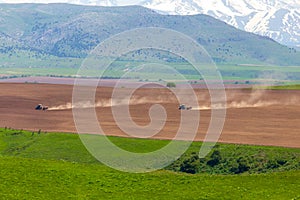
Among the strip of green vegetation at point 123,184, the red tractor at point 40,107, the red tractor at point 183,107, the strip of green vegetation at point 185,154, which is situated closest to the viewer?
the strip of green vegetation at point 123,184

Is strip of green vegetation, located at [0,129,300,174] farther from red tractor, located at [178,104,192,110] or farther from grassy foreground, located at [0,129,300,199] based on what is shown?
red tractor, located at [178,104,192,110]

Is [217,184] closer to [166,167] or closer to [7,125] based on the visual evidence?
[166,167]

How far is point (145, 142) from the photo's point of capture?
118 m

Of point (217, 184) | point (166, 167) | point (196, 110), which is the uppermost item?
point (217, 184)

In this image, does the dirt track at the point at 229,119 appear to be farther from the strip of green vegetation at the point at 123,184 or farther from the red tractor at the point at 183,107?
the strip of green vegetation at the point at 123,184

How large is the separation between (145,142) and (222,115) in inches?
2262

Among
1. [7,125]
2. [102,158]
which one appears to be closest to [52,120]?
[7,125]

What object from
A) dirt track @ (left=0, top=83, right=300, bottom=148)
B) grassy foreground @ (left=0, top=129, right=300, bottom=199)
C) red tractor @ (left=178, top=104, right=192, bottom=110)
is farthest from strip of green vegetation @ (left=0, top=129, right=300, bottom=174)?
red tractor @ (left=178, top=104, right=192, bottom=110)

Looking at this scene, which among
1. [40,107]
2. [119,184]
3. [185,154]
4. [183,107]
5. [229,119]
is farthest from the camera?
[40,107]

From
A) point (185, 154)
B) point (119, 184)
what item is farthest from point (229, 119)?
point (119, 184)

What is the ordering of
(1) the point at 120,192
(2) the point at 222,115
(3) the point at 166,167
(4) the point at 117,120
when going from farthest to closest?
1. (2) the point at 222,115
2. (4) the point at 117,120
3. (3) the point at 166,167
4. (1) the point at 120,192

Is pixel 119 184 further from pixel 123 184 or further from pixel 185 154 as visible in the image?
pixel 185 154

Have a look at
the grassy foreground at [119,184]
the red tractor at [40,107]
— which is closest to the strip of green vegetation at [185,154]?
the grassy foreground at [119,184]

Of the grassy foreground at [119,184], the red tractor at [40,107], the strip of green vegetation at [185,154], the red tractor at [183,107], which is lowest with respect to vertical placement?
the red tractor at [40,107]
